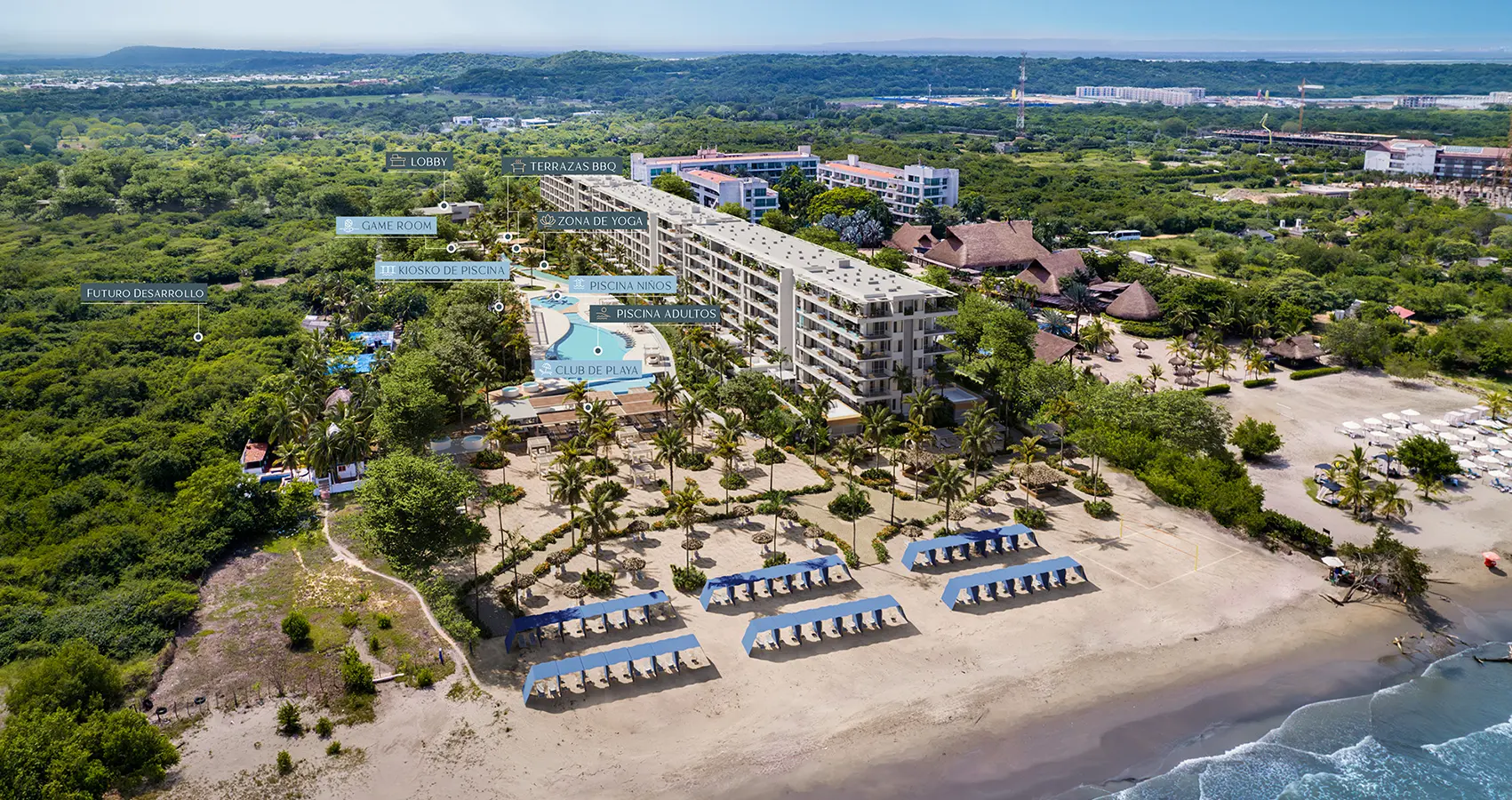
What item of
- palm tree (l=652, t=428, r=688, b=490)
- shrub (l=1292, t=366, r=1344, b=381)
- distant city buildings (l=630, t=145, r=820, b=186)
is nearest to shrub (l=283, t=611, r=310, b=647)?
palm tree (l=652, t=428, r=688, b=490)

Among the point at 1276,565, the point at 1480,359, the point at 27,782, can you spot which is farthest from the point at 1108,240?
the point at 27,782

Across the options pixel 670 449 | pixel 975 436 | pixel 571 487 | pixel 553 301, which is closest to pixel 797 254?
pixel 670 449

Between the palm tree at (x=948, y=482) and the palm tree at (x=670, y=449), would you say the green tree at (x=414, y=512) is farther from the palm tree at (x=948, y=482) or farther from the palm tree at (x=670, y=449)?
the palm tree at (x=948, y=482)

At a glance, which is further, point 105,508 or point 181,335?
point 181,335

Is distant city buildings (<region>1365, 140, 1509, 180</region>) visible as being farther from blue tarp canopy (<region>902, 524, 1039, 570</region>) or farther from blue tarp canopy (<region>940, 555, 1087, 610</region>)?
blue tarp canopy (<region>940, 555, 1087, 610</region>)

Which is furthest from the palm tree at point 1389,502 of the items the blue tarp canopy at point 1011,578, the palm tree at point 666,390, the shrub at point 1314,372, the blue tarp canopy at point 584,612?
the palm tree at point 666,390

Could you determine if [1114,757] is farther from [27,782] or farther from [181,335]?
[181,335]
